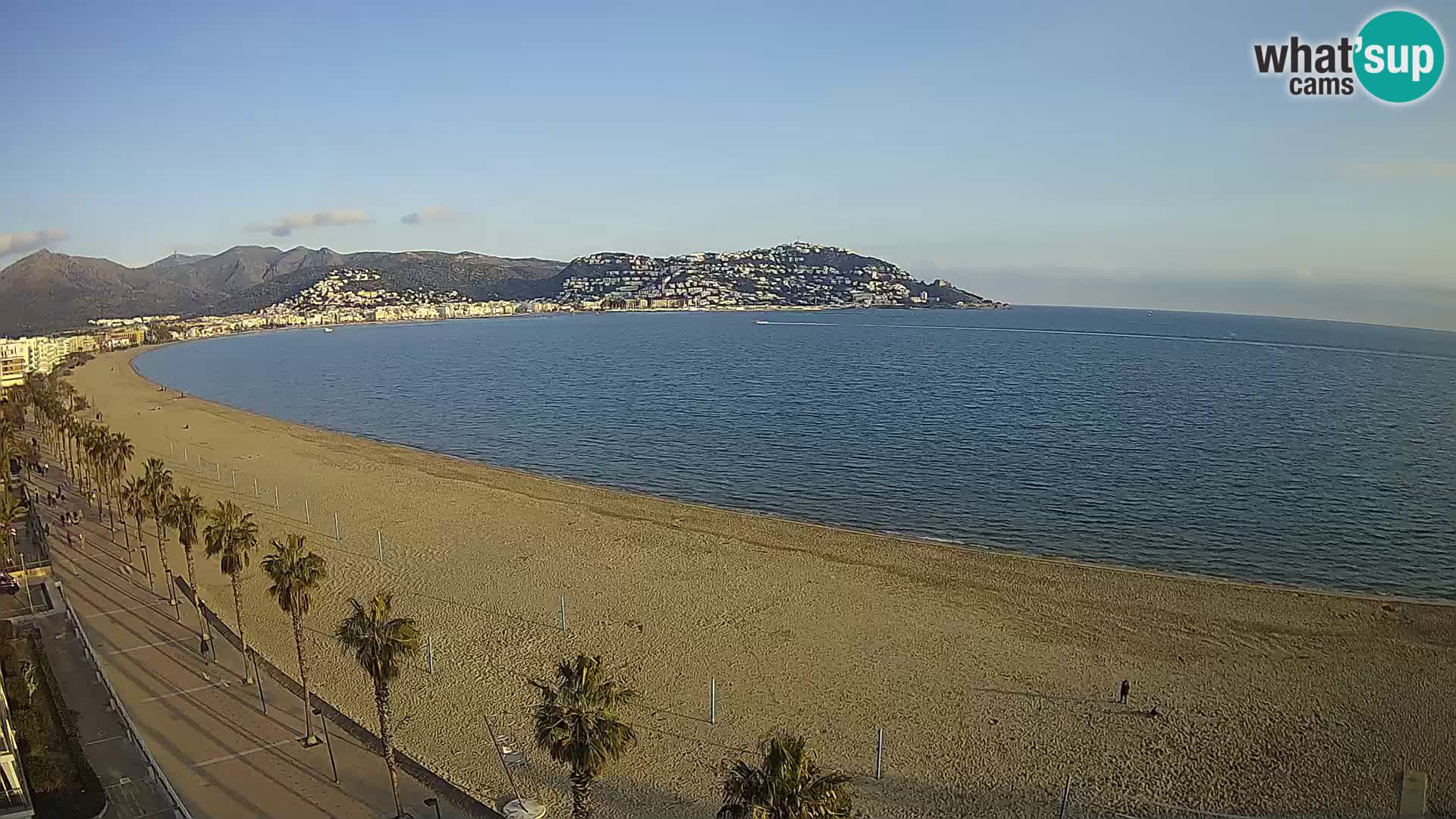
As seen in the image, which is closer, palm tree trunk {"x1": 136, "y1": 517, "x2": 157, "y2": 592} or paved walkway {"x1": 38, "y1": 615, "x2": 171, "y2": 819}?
paved walkway {"x1": 38, "y1": 615, "x2": 171, "y2": 819}

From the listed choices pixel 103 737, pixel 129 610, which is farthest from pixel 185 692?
pixel 129 610

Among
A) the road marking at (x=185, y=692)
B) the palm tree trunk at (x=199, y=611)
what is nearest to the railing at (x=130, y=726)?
the road marking at (x=185, y=692)

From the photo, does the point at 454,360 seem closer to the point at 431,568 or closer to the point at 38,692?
the point at 431,568

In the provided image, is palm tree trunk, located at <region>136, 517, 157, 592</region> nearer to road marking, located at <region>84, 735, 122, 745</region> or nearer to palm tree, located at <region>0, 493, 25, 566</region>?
palm tree, located at <region>0, 493, 25, 566</region>

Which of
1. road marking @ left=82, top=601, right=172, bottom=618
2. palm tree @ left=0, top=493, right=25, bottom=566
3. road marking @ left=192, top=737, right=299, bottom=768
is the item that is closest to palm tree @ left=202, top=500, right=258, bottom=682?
road marking @ left=192, top=737, right=299, bottom=768

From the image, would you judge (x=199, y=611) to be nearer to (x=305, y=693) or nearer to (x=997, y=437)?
(x=305, y=693)

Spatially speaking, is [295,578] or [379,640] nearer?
[379,640]

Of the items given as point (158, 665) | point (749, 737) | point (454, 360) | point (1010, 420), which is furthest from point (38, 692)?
point (454, 360)
